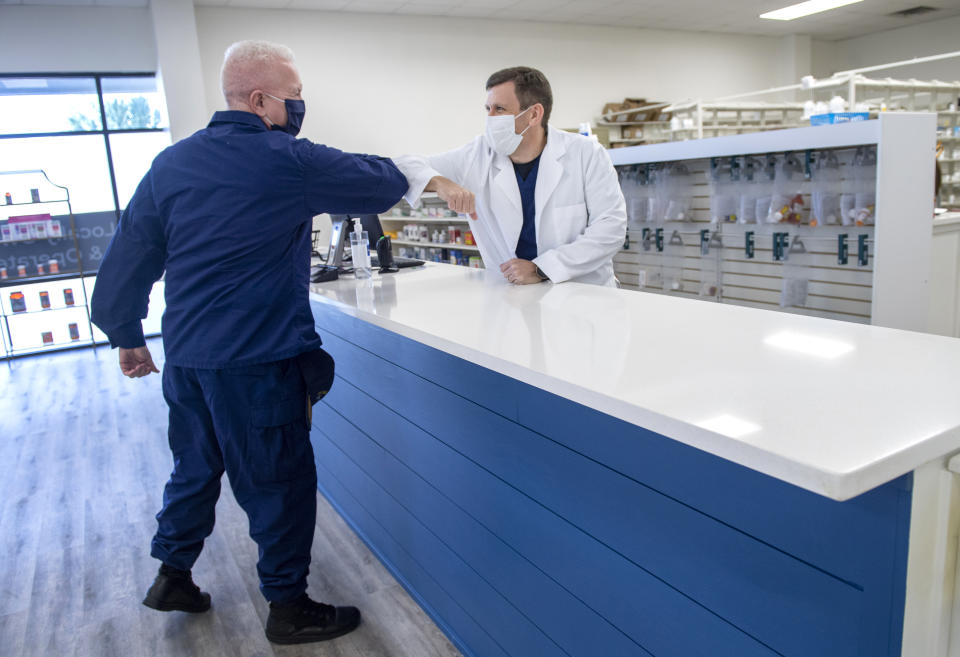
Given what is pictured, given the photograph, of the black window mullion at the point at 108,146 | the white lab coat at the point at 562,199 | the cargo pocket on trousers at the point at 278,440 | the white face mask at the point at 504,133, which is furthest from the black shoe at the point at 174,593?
the black window mullion at the point at 108,146

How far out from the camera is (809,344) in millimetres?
1298

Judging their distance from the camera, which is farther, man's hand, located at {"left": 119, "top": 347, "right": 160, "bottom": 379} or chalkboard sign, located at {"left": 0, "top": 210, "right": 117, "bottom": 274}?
chalkboard sign, located at {"left": 0, "top": 210, "right": 117, "bottom": 274}

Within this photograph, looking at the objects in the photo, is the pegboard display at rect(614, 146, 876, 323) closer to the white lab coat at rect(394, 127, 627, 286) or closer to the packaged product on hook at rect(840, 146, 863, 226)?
the packaged product on hook at rect(840, 146, 863, 226)


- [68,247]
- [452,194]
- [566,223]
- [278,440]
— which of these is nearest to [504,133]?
[566,223]

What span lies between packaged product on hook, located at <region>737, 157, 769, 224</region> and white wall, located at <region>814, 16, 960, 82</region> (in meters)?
10.1

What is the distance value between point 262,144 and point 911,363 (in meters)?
1.60

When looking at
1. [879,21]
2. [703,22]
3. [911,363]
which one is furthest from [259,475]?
[879,21]

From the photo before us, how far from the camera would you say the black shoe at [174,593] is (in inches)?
90.2

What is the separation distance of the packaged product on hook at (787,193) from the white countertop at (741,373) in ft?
6.88

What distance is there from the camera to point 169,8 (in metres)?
7.35

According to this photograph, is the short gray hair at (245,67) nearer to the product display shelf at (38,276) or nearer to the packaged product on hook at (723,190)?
the packaged product on hook at (723,190)

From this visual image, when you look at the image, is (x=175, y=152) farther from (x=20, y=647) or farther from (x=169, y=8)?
(x=169, y=8)

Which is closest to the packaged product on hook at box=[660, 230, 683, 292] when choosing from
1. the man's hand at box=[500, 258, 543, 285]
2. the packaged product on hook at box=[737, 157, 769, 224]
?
the packaged product on hook at box=[737, 157, 769, 224]

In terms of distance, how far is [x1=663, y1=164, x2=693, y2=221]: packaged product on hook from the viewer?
4.26 meters
